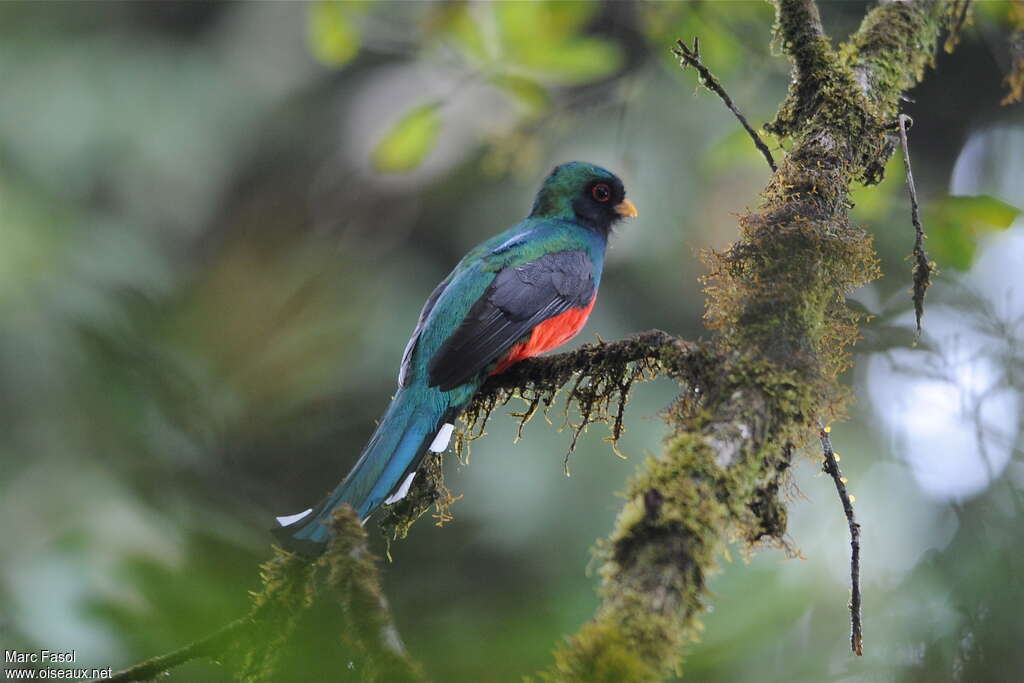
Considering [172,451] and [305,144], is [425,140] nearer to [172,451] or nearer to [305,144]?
[172,451]

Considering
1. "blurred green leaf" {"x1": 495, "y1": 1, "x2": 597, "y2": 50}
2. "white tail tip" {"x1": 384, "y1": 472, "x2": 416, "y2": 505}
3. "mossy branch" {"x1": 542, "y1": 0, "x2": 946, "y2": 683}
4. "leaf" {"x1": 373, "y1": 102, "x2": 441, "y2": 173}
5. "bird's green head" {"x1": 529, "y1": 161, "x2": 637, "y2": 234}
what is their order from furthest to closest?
"bird's green head" {"x1": 529, "y1": 161, "x2": 637, "y2": 234} → "leaf" {"x1": 373, "y1": 102, "x2": 441, "y2": 173} → "blurred green leaf" {"x1": 495, "y1": 1, "x2": 597, "y2": 50} → "white tail tip" {"x1": 384, "y1": 472, "x2": 416, "y2": 505} → "mossy branch" {"x1": 542, "y1": 0, "x2": 946, "y2": 683}

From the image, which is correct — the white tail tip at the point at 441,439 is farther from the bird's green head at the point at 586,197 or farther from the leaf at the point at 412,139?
the bird's green head at the point at 586,197

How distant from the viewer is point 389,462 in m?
2.95

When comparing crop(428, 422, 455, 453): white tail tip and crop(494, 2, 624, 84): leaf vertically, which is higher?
crop(494, 2, 624, 84): leaf

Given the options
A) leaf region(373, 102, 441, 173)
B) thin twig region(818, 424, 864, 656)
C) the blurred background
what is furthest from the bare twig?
leaf region(373, 102, 441, 173)

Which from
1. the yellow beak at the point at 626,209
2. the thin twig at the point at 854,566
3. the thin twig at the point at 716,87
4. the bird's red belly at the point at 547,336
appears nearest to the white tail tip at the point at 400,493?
the bird's red belly at the point at 547,336

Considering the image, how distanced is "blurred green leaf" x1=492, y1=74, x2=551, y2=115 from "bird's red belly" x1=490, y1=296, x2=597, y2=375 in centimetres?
85

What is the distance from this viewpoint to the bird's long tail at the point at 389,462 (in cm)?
244

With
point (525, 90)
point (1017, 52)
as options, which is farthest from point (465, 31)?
point (1017, 52)

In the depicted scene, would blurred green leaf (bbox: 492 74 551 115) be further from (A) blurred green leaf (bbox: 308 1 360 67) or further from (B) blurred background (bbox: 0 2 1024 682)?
(A) blurred green leaf (bbox: 308 1 360 67)

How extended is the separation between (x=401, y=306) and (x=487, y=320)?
293cm

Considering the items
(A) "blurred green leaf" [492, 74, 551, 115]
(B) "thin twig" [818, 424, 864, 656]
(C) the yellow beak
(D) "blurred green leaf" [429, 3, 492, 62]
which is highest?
(C) the yellow beak

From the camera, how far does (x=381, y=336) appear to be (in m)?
6.10

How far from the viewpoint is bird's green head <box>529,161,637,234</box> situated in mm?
4637
